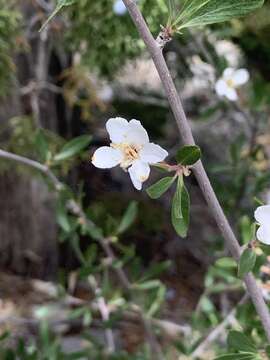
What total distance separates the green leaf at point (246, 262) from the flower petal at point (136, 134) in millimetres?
156

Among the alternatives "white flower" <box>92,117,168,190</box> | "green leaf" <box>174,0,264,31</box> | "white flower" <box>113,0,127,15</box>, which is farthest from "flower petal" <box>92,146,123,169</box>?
"white flower" <box>113,0,127,15</box>

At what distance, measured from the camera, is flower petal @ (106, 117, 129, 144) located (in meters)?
0.58

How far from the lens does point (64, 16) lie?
1.26m

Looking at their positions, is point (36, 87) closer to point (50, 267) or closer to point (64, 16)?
point (64, 16)

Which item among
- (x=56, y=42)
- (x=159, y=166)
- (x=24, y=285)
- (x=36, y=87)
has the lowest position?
(x=24, y=285)

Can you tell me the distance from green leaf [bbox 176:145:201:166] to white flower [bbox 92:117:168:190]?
0.02m

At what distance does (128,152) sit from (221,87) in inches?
22.5

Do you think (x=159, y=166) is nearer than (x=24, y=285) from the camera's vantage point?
Yes

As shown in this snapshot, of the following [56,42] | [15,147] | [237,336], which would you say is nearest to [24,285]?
[15,147]

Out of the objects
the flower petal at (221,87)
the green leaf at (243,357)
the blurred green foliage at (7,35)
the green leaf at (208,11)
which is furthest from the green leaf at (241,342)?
the blurred green foliage at (7,35)

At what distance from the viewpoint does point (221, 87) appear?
1.12m

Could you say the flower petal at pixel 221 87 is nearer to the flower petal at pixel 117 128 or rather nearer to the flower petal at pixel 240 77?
the flower petal at pixel 240 77

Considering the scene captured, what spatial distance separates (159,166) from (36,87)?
0.81 meters

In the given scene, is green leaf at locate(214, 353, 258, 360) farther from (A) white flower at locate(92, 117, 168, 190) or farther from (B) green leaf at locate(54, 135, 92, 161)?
(B) green leaf at locate(54, 135, 92, 161)
